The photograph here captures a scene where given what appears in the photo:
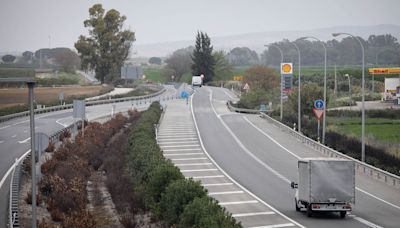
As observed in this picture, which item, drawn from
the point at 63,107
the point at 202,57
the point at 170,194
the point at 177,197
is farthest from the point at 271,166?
the point at 202,57

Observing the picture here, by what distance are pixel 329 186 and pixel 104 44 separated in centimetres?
10614

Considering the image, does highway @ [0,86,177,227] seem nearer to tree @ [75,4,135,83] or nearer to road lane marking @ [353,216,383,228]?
road lane marking @ [353,216,383,228]

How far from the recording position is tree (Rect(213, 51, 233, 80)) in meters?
185

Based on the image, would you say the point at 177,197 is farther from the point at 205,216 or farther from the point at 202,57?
the point at 202,57

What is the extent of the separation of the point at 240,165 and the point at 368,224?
17.6m

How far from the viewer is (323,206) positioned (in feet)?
91.4

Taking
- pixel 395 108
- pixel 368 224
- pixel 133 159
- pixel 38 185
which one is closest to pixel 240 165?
pixel 133 159

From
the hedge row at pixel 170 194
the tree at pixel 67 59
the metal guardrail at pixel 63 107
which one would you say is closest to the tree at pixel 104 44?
the metal guardrail at pixel 63 107

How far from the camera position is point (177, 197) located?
23.6 metres

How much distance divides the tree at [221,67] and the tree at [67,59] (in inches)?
1422

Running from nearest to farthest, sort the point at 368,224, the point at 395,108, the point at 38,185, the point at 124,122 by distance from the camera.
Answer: the point at 368,224
the point at 38,185
the point at 124,122
the point at 395,108

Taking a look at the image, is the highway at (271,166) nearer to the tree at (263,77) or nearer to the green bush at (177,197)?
the green bush at (177,197)

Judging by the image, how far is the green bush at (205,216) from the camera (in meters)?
18.9

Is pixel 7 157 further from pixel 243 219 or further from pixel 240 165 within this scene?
pixel 243 219
